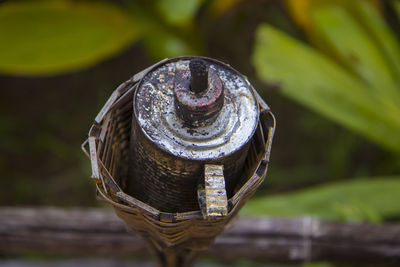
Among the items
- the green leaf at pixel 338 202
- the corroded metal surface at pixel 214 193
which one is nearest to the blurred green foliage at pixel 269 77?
the green leaf at pixel 338 202

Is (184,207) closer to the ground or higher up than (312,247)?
higher up

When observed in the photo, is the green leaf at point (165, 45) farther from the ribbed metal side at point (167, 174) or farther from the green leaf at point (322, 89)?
the ribbed metal side at point (167, 174)

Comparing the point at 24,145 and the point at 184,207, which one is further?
the point at 24,145

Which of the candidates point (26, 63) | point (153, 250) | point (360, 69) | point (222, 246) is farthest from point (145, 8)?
point (153, 250)

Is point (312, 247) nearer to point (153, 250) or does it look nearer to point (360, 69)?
point (153, 250)

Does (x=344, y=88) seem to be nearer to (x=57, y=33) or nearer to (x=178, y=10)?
(x=178, y=10)

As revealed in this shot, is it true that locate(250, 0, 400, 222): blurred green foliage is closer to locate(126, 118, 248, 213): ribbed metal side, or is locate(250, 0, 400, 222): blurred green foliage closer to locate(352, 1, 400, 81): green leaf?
locate(352, 1, 400, 81): green leaf

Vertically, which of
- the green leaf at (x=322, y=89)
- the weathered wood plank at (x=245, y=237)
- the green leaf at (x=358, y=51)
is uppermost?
the green leaf at (x=358, y=51)
